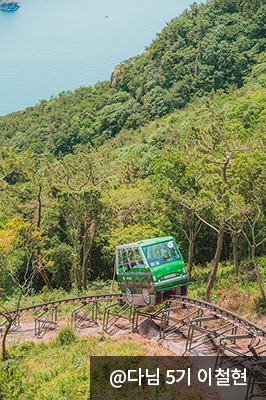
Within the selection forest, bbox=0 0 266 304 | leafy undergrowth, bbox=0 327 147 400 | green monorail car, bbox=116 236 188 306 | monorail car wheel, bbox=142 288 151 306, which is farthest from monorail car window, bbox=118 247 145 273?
forest, bbox=0 0 266 304

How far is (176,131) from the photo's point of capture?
176 ft

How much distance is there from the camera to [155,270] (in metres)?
15.3

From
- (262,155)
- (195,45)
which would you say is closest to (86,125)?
(195,45)

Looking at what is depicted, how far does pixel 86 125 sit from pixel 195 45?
45.1 meters

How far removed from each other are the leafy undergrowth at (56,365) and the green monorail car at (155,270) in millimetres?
2070

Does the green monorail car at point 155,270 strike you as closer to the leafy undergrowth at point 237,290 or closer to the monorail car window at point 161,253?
the monorail car window at point 161,253

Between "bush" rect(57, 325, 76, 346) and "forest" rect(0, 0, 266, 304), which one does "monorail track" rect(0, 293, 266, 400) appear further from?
"forest" rect(0, 0, 266, 304)

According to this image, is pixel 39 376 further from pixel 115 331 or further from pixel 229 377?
pixel 229 377

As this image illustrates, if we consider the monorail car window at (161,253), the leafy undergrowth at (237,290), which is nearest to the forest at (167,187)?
the leafy undergrowth at (237,290)

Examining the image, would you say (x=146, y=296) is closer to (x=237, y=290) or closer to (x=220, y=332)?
(x=220, y=332)

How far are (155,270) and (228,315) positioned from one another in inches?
131

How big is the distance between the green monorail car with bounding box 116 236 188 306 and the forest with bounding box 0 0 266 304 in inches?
137

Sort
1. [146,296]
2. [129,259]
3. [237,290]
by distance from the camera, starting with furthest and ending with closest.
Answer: [237,290] < [129,259] < [146,296]

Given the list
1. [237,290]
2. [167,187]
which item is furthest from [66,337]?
[167,187]
